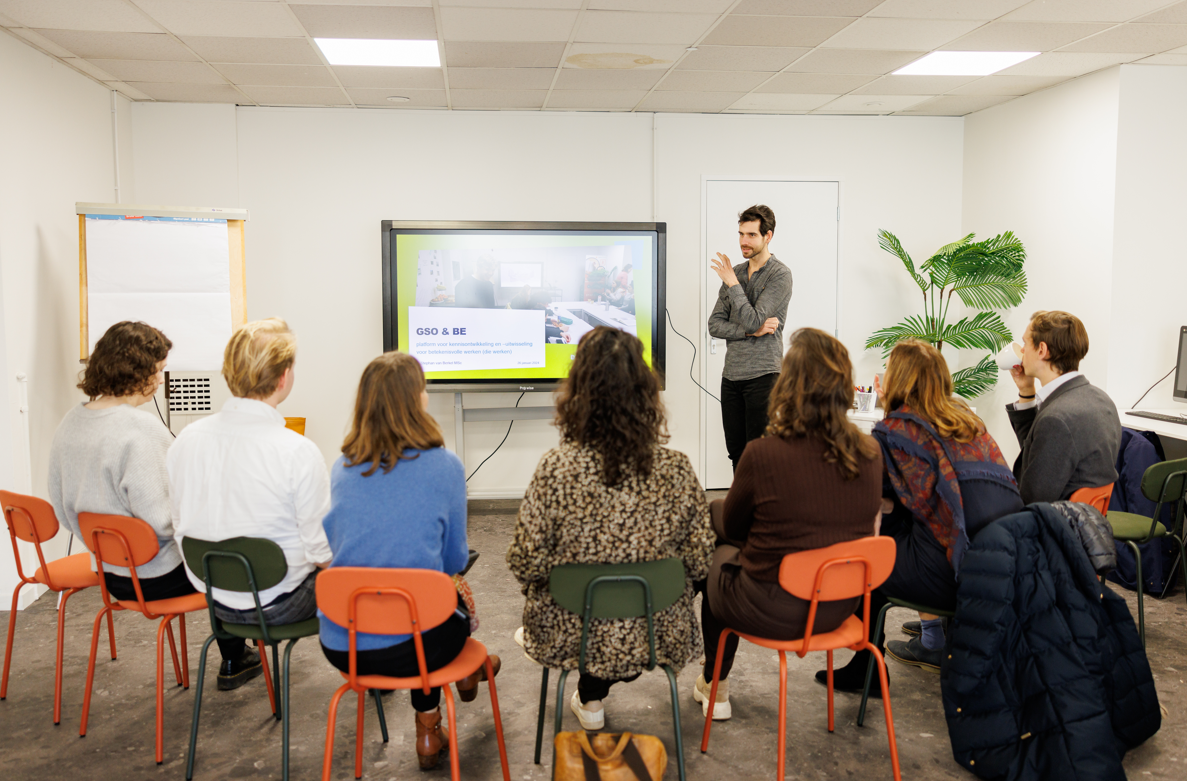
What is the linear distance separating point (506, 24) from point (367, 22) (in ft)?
2.01

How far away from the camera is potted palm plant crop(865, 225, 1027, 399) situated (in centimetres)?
488

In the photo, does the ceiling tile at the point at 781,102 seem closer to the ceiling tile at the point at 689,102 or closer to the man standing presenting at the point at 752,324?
the ceiling tile at the point at 689,102

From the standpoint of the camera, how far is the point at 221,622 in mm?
2195

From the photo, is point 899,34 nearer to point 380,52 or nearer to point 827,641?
point 380,52

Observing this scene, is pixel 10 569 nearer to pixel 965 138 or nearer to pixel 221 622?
pixel 221 622

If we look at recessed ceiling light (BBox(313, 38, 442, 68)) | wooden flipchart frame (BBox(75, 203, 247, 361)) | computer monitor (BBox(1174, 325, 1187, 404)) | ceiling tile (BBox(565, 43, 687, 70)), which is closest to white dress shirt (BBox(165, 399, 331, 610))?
wooden flipchart frame (BBox(75, 203, 247, 361))

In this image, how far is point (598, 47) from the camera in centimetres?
392

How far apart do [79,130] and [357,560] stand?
371 centimetres

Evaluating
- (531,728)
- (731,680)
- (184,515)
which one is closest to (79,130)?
Result: (184,515)

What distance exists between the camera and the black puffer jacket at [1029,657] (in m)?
2.02

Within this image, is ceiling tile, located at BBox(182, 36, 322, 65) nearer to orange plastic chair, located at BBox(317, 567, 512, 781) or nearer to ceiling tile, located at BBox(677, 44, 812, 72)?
ceiling tile, located at BBox(677, 44, 812, 72)

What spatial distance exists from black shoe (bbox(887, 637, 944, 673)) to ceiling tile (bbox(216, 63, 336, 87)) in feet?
12.7

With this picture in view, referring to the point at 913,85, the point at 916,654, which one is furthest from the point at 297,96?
the point at 916,654

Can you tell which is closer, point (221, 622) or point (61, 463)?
point (221, 622)
